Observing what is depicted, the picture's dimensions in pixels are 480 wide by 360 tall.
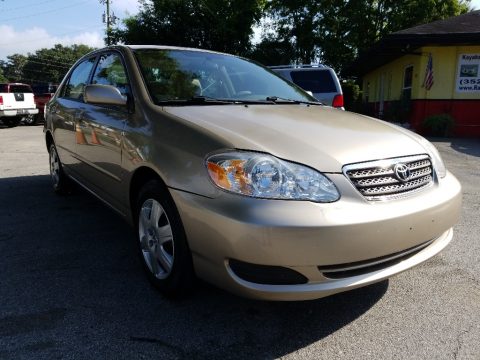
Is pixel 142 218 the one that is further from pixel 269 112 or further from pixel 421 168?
pixel 421 168

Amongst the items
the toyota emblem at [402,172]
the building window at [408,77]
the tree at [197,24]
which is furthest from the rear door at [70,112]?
the tree at [197,24]

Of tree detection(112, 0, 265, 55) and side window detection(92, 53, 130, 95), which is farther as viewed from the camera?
tree detection(112, 0, 265, 55)

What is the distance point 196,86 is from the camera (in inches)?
132

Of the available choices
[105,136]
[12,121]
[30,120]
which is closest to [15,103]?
[12,121]

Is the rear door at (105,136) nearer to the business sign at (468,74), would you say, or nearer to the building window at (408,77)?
the business sign at (468,74)

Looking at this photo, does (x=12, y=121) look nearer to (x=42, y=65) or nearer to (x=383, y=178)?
(x=383, y=178)

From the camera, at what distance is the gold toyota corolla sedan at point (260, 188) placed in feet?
6.95

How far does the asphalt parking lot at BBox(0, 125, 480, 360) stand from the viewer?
89.4 inches

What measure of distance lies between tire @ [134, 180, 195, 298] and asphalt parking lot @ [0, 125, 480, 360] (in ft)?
0.50

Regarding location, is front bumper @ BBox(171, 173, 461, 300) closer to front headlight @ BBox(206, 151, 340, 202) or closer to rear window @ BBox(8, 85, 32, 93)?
front headlight @ BBox(206, 151, 340, 202)

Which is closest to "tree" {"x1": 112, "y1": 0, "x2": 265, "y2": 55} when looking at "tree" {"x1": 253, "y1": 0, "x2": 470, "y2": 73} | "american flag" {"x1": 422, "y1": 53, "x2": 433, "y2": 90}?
"tree" {"x1": 253, "y1": 0, "x2": 470, "y2": 73}

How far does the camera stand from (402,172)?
2438 millimetres

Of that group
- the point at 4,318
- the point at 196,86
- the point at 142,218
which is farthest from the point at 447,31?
the point at 4,318

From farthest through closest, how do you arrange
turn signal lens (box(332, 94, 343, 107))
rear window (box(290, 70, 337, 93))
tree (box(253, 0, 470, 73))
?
1. tree (box(253, 0, 470, 73))
2. rear window (box(290, 70, 337, 93))
3. turn signal lens (box(332, 94, 343, 107))
